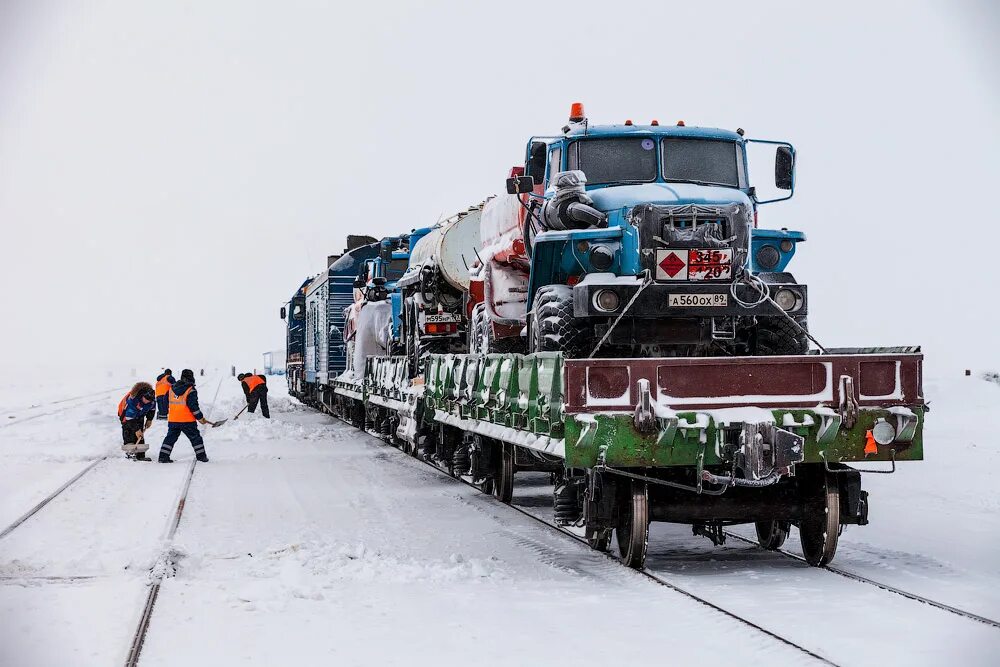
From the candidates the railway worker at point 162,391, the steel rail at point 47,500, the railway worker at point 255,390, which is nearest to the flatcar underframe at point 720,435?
the steel rail at point 47,500

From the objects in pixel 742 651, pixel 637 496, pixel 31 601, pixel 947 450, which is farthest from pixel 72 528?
pixel 947 450

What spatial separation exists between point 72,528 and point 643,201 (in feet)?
20.8

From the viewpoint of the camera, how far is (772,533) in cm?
1009

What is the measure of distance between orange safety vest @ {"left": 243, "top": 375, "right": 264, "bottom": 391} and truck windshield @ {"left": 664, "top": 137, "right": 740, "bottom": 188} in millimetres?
22608

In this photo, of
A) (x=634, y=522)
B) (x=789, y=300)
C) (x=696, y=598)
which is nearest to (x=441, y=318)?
(x=789, y=300)

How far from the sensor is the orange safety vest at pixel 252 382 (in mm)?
32625

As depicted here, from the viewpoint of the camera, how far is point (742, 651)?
661cm

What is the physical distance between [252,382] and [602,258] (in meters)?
23.7

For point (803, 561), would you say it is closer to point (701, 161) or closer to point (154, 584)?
point (701, 161)

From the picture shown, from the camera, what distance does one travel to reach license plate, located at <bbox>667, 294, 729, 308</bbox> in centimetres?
990

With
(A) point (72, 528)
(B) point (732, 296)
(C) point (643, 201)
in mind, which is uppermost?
(C) point (643, 201)

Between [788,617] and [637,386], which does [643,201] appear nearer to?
[637,386]

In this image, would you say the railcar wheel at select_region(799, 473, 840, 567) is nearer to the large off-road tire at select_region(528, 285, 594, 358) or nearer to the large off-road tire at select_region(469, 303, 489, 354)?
the large off-road tire at select_region(528, 285, 594, 358)

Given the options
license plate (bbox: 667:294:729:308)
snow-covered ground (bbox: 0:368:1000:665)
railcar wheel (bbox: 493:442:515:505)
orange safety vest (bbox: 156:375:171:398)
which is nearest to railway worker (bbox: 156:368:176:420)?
orange safety vest (bbox: 156:375:171:398)
